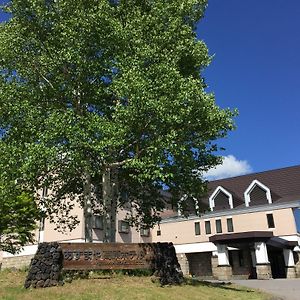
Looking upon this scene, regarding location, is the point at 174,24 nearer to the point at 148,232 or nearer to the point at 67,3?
the point at 67,3

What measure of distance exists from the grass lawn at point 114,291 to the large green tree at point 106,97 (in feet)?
11.5

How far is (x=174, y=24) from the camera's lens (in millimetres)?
18672

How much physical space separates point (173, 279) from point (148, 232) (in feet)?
91.1

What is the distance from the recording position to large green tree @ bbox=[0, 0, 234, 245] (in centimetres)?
1559

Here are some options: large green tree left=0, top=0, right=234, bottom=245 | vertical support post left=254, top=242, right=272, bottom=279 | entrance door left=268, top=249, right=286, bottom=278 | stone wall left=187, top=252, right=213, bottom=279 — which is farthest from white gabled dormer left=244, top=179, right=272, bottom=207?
large green tree left=0, top=0, right=234, bottom=245

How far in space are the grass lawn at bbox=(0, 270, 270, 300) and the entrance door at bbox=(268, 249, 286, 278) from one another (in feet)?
80.4

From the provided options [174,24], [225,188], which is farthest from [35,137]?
[225,188]

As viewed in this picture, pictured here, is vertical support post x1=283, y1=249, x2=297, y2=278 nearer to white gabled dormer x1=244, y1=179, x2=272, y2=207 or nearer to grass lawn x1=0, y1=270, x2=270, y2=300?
white gabled dormer x1=244, y1=179, x2=272, y2=207

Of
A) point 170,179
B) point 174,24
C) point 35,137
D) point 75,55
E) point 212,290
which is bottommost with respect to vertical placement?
point 212,290

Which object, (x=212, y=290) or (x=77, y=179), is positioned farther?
(x=77, y=179)

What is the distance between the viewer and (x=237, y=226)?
42312 mm

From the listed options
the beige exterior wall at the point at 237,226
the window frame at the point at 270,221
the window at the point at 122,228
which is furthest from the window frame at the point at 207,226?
the window at the point at 122,228

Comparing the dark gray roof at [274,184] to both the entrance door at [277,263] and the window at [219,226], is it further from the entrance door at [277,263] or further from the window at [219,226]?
the entrance door at [277,263]

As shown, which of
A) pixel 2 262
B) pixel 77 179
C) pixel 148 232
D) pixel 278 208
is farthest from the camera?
pixel 148 232
